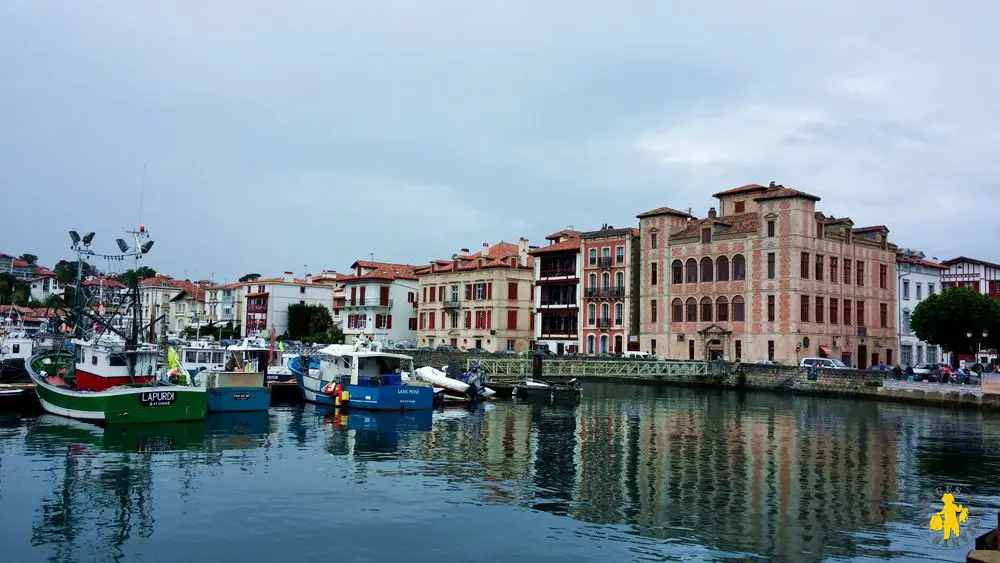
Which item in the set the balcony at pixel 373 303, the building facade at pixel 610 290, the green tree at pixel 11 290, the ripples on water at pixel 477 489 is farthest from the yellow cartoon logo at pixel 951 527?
the green tree at pixel 11 290

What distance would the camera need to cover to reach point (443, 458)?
80.8 ft

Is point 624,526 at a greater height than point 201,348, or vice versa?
point 201,348

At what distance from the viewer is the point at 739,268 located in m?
63.2

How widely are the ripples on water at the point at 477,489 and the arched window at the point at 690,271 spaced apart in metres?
32.3

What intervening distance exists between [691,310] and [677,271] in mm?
3518

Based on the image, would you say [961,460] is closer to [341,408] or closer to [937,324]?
[341,408]

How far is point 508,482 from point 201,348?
2454 centimetres

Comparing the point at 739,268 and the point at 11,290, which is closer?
the point at 739,268

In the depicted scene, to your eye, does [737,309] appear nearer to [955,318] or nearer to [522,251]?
[955,318]

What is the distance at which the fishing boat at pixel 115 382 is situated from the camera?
28.9m

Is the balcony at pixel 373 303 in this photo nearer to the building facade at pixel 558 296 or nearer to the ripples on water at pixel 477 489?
the building facade at pixel 558 296

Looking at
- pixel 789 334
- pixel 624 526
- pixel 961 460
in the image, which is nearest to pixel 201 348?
pixel 624 526

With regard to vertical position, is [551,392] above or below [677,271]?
below

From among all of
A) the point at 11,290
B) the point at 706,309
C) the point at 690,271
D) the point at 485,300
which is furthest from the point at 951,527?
the point at 11,290
